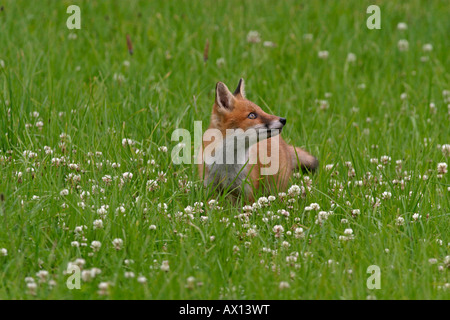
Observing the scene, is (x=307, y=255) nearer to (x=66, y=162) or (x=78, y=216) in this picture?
(x=78, y=216)

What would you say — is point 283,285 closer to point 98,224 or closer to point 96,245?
point 96,245

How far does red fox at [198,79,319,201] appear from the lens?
259 inches

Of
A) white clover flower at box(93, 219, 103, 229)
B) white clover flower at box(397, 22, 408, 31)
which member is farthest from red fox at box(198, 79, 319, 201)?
white clover flower at box(397, 22, 408, 31)

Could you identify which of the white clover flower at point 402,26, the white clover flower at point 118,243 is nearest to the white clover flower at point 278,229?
the white clover flower at point 118,243

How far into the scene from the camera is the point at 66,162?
259 inches

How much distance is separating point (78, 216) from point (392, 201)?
9.63ft

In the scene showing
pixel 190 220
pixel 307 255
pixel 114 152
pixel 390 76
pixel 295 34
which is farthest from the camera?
pixel 295 34

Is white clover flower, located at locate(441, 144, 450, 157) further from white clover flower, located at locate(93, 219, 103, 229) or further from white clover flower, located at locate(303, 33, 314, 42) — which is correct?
white clover flower, located at locate(303, 33, 314, 42)

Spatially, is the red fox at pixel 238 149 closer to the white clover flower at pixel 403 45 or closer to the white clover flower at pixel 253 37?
the white clover flower at pixel 253 37

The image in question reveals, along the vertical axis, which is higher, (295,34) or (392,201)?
(295,34)

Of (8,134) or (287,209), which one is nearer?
(287,209)

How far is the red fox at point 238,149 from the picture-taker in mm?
6586
